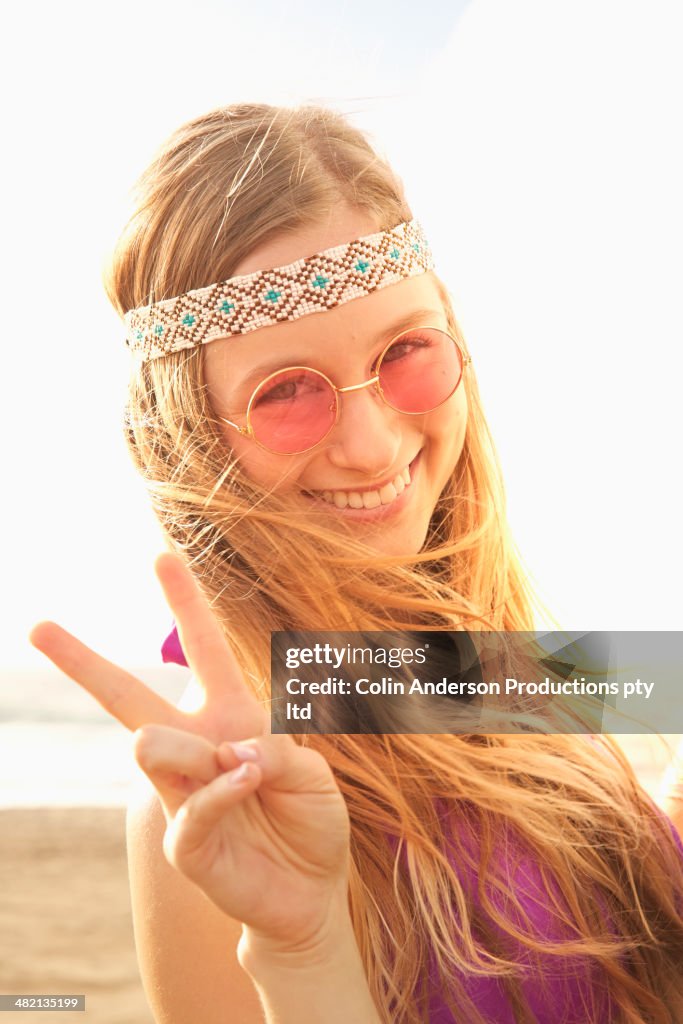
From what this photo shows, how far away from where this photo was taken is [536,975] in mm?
1822

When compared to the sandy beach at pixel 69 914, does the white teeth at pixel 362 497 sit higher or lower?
higher

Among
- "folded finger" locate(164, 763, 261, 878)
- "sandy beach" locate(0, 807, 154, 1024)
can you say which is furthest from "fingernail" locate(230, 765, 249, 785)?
"sandy beach" locate(0, 807, 154, 1024)

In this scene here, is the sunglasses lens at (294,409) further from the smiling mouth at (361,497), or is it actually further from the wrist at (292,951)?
the wrist at (292,951)

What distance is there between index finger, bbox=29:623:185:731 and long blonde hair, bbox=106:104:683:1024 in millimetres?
580

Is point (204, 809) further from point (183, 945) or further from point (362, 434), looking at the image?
point (362, 434)

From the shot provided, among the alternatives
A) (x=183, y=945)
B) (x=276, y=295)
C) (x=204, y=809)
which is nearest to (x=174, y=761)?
(x=204, y=809)

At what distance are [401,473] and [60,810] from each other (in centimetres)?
817

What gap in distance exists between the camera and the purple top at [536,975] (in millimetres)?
1800

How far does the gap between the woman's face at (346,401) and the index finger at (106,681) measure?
2.04ft

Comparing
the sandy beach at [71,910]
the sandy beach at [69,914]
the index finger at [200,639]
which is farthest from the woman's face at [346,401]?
the sandy beach at [69,914]

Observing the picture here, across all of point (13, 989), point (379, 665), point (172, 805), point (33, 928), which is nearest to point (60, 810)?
point (33, 928)

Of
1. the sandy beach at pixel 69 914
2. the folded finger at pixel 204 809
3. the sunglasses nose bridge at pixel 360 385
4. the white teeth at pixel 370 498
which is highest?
the sunglasses nose bridge at pixel 360 385

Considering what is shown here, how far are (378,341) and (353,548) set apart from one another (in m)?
Answer: 0.43

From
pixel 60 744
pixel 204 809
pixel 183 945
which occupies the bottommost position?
pixel 60 744
